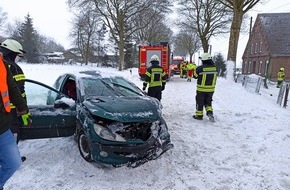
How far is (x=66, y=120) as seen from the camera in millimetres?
4625

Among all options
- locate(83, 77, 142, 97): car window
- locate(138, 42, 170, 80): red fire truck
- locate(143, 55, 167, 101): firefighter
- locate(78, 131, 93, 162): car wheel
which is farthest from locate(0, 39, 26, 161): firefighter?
locate(138, 42, 170, 80): red fire truck

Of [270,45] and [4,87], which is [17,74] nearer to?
[4,87]

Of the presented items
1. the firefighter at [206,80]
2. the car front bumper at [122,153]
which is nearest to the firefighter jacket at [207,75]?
the firefighter at [206,80]

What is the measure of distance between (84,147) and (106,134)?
2.06 ft

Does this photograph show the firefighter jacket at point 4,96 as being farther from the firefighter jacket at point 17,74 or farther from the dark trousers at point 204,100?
the dark trousers at point 204,100

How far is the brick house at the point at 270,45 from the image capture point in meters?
34.5

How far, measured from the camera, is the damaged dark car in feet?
12.8

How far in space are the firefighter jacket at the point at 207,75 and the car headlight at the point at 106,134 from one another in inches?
154

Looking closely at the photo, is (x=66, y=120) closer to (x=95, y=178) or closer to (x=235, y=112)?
(x=95, y=178)

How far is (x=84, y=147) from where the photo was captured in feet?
14.2

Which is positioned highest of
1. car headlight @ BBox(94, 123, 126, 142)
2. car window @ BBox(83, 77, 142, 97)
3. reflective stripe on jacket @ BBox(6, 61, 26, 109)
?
reflective stripe on jacket @ BBox(6, 61, 26, 109)

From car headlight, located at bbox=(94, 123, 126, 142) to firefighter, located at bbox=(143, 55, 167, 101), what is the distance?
12.6 feet

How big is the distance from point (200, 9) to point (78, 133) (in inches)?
1317

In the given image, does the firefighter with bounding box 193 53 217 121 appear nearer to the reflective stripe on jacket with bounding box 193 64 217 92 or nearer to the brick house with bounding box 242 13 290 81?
the reflective stripe on jacket with bounding box 193 64 217 92
